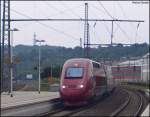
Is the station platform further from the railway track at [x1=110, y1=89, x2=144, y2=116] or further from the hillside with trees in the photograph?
the hillside with trees

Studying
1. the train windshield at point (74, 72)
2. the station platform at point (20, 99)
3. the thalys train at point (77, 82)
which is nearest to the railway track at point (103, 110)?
the thalys train at point (77, 82)

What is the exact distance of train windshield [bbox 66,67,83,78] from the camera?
103ft

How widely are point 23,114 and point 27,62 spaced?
7889 centimetres

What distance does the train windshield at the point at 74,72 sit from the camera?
3144 cm

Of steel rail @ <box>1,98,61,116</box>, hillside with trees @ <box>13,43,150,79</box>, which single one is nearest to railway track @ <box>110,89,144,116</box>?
steel rail @ <box>1,98,61,116</box>

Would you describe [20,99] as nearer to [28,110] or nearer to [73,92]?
[73,92]

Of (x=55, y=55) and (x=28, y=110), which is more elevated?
(x=55, y=55)

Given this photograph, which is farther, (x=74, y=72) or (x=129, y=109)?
(x=74, y=72)

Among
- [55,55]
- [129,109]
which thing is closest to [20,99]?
[129,109]

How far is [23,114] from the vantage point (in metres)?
26.1

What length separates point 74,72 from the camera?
31734 millimetres

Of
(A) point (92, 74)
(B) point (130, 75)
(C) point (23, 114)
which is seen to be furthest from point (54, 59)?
(C) point (23, 114)

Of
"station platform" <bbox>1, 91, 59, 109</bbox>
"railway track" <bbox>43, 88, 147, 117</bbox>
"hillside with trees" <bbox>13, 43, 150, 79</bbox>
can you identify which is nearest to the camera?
"railway track" <bbox>43, 88, 147, 117</bbox>

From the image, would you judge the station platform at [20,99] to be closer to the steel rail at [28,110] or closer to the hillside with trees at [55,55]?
the steel rail at [28,110]
